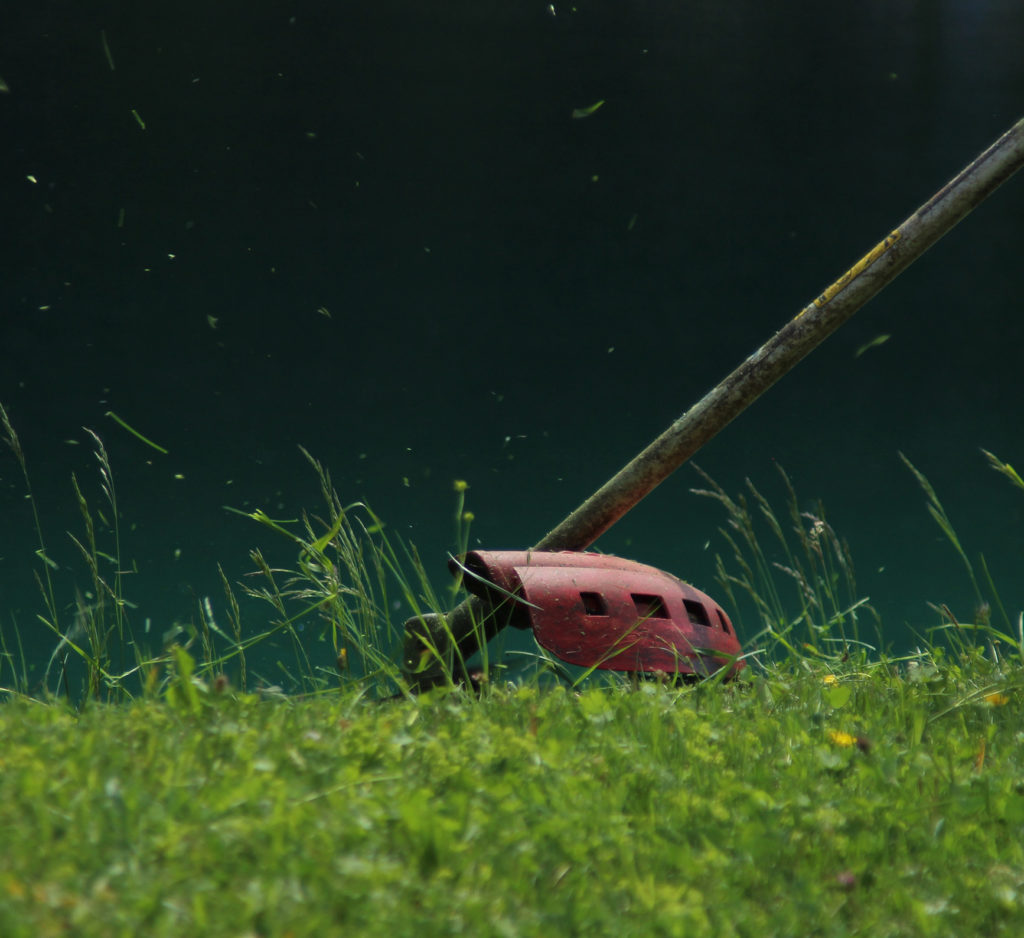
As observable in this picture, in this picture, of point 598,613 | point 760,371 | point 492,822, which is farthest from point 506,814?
point 760,371

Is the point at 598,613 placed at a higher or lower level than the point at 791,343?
lower

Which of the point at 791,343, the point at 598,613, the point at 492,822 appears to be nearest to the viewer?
the point at 492,822

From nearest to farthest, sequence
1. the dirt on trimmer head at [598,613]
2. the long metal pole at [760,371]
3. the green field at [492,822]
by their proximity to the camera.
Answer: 1. the green field at [492,822]
2. the dirt on trimmer head at [598,613]
3. the long metal pole at [760,371]

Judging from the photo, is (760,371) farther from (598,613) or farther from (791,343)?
(598,613)

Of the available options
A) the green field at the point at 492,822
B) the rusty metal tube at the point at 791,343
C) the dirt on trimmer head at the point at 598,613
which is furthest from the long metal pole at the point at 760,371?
the green field at the point at 492,822

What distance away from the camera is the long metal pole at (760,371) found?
3.21m

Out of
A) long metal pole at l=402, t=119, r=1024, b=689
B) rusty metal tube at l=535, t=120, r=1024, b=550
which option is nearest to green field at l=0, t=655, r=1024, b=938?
long metal pole at l=402, t=119, r=1024, b=689

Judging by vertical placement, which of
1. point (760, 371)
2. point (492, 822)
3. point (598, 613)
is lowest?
point (598, 613)

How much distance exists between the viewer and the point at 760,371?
3.44m

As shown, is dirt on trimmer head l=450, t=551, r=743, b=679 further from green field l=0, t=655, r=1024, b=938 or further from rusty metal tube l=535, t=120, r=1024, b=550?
green field l=0, t=655, r=1024, b=938

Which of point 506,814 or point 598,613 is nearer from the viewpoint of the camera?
point 506,814

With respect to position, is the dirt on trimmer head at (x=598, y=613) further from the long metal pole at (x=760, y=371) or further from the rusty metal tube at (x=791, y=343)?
the rusty metal tube at (x=791, y=343)

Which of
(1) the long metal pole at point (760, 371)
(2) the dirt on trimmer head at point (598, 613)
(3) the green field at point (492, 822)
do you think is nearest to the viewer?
(3) the green field at point (492, 822)

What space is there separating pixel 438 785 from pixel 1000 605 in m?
2.08
